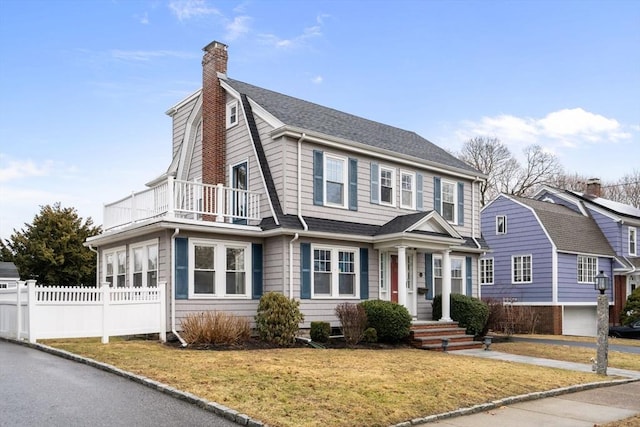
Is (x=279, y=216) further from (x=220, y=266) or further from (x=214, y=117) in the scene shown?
(x=214, y=117)

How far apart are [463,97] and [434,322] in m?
8.83

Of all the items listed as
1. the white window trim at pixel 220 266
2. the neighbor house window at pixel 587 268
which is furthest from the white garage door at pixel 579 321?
the white window trim at pixel 220 266

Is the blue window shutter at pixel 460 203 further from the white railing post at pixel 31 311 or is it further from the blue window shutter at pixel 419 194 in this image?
the white railing post at pixel 31 311

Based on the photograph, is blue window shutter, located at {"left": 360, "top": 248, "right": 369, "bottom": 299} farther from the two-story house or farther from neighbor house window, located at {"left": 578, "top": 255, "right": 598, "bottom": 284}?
neighbor house window, located at {"left": 578, "top": 255, "right": 598, "bottom": 284}

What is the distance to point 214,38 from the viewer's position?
64.0 feet

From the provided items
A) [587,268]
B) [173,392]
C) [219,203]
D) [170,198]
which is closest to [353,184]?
[219,203]

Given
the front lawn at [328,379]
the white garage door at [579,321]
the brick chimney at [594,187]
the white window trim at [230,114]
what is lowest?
the white garage door at [579,321]

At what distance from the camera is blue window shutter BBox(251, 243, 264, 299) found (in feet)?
56.3

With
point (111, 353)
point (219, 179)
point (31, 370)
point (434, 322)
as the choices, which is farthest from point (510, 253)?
point (31, 370)

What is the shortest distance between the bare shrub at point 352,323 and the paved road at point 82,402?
7758 millimetres

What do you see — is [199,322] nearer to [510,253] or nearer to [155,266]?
[155,266]

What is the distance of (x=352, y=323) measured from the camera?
1662cm

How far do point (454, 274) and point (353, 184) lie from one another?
5.78 metres

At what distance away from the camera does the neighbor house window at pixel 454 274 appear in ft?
69.0
